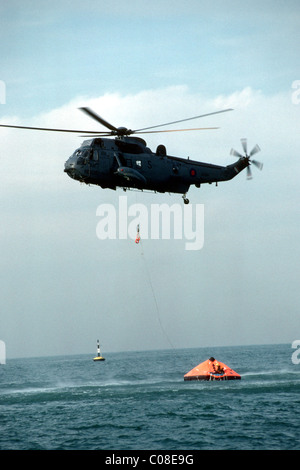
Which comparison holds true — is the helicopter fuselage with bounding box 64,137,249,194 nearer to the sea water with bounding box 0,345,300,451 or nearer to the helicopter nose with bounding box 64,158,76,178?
the helicopter nose with bounding box 64,158,76,178

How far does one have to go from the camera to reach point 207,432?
Result: 32281mm

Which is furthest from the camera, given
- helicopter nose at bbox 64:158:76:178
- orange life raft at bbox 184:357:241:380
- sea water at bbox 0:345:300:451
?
orange life raft at bbox 184:357:241:380

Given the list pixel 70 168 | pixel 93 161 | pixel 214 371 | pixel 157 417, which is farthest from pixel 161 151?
pixel 214 371

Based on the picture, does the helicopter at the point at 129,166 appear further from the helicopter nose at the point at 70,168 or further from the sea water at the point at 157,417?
the sea water at the point at 157,417

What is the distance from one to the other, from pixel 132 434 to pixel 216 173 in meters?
17.1

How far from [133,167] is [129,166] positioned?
0.91 feet

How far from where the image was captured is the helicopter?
31.5 metres

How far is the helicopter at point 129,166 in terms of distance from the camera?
103ft

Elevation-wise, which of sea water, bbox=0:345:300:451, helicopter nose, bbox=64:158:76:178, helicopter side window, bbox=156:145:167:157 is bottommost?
sea water, bbox=0:345:300:451

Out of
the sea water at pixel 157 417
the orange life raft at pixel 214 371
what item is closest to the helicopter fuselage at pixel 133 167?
the sea water at pixel 157 417

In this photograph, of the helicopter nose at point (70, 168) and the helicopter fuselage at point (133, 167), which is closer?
the helicopter nose at point (70, 168)

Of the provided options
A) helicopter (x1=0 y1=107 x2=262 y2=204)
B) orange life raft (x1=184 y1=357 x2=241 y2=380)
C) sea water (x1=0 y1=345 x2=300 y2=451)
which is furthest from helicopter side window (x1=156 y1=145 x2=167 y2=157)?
orange life raft (x1=184 y1=357 x2=241 y2=380)
